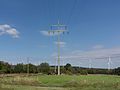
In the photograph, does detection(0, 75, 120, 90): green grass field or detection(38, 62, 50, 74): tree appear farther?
detection(38, 62, 50, 74): tree

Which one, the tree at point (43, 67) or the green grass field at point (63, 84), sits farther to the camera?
the tree at point (43, 67)

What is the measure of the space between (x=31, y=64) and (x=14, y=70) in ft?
27.5

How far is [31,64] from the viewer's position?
4296 inches

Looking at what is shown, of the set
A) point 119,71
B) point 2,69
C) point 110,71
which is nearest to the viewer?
point 119,71

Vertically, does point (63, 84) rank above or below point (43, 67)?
below

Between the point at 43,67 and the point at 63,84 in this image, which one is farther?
the point at 43,67

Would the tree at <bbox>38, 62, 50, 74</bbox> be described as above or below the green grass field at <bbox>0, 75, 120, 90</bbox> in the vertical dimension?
above

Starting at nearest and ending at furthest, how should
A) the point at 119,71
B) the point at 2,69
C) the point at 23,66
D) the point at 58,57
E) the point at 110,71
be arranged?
the point at 58,57 < the point at 119,71 < the point at 110,71 < the point at 2,69 < the point at 23,66

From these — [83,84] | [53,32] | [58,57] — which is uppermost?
[53,32]

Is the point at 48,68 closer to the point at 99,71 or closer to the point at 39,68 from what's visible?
the point at 39,68

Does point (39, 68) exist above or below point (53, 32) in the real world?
below

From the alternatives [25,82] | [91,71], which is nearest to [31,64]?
[91,71]

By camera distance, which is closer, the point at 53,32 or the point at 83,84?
the point at 83,84

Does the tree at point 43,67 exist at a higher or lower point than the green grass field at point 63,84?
higher
